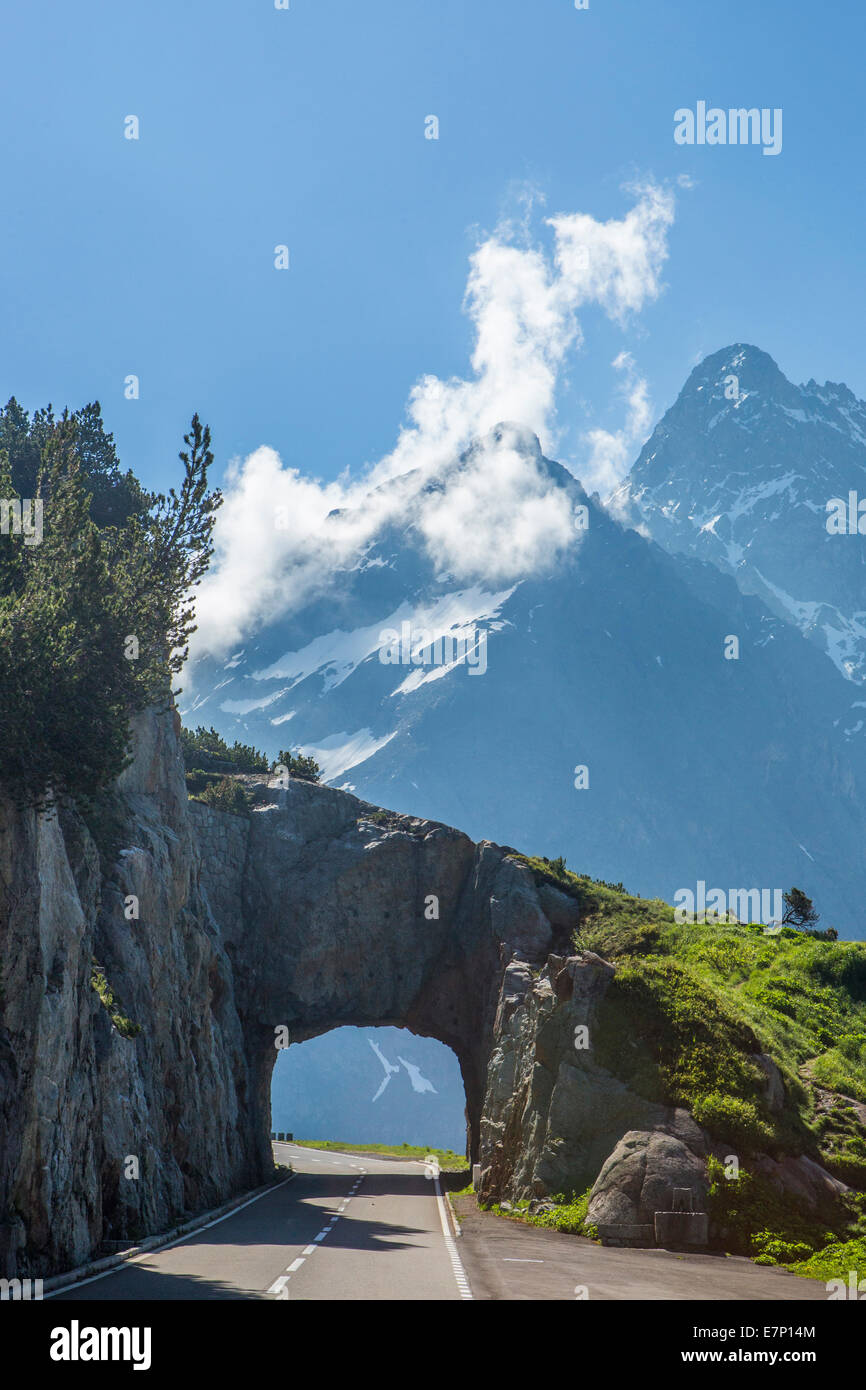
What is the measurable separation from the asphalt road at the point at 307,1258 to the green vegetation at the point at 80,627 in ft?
32.6

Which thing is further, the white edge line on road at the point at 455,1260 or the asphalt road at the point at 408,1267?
the white edge line on road at the point at 455,1260

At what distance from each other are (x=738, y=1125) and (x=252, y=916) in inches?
1330

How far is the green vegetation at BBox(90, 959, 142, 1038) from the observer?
95.0 ft

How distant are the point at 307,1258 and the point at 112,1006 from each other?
1222 centimetres

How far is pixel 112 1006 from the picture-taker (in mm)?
29562

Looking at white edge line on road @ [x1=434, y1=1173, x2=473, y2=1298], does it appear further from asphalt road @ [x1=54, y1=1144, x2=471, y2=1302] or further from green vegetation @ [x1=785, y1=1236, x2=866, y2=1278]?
green vegetation @ [x1=785, y1=1236, x2=866, y2=1278]

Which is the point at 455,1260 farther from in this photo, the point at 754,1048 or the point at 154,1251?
the point at 754,1048

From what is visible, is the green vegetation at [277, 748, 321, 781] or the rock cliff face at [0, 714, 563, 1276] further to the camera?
the green vegetation at [277, 748, 321, 781]

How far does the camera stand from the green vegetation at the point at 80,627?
2219 centimetres

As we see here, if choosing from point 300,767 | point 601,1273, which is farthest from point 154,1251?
point 300,767

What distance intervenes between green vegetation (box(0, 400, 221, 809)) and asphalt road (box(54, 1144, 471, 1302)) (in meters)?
9.94

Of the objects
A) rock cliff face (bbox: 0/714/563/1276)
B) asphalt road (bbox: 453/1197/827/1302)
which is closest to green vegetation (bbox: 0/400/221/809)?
rock cliff face (bbox: 0/714/563/1276)

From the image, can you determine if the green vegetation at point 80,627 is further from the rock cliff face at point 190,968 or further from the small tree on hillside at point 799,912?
the small tree on hillside at point 799,912

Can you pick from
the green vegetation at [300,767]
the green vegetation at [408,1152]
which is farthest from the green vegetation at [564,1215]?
the green vegetation at [300,767]
